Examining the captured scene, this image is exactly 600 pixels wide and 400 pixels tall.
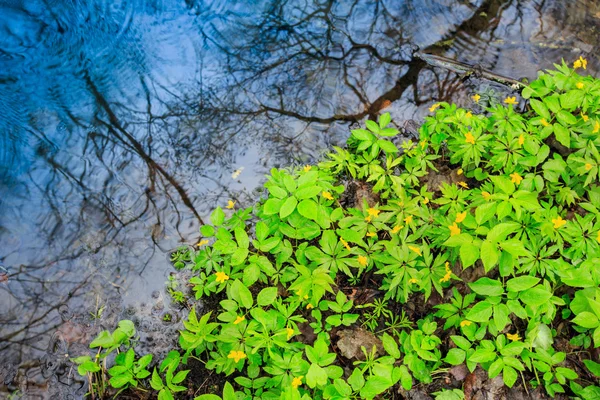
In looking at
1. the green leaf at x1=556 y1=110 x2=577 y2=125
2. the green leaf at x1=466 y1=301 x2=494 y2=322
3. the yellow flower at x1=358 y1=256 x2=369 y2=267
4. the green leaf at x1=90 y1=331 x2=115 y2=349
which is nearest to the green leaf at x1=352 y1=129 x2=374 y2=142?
the yellow flower at x1=358 y1=256 x2=369 y2=267

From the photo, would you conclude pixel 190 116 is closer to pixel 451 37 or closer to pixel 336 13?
pixel 336 13

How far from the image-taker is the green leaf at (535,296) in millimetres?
1874

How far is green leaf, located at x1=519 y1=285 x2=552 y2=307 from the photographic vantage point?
1.87 meters

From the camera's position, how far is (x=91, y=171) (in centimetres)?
335

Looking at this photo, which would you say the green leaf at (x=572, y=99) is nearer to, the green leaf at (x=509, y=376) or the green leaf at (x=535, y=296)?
the green leaf at (x=535, y=296)

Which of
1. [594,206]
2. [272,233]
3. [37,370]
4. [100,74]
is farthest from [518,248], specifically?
[100,74]

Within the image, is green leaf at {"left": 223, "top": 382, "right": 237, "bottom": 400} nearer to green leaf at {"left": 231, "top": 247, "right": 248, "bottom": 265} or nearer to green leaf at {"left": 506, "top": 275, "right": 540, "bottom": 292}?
green leaf at {"left": 231, "top": 247, "right": 248, "bottom": 265}

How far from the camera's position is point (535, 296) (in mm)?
1896

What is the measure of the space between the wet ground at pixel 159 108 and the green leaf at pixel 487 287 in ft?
5.68

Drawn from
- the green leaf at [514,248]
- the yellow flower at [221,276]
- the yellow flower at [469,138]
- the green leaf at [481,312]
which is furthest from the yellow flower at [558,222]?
the yellow flower at [221,276]

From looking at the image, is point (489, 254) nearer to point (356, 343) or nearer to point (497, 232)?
point (497, 232)

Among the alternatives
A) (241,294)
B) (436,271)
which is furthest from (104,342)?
(436,271)

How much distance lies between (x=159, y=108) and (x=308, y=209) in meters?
2.18

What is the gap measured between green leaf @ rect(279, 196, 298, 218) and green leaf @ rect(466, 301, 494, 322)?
A: 104 cm
